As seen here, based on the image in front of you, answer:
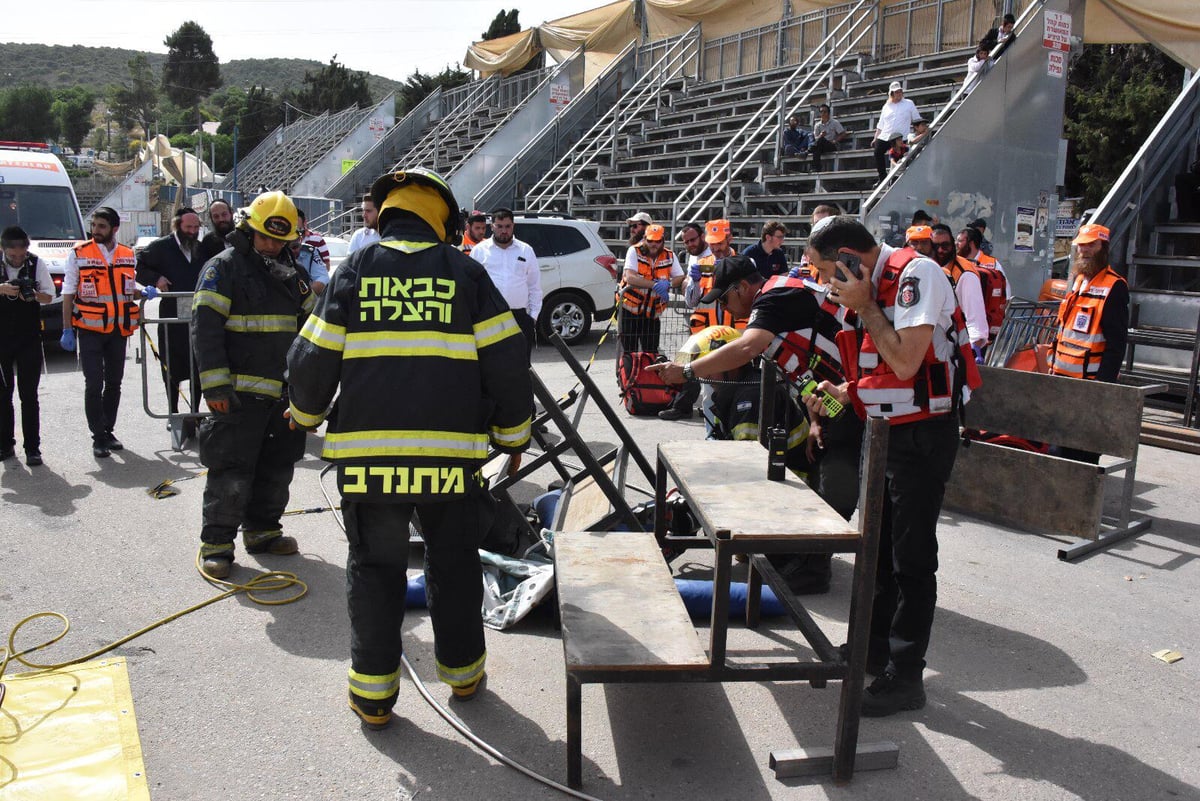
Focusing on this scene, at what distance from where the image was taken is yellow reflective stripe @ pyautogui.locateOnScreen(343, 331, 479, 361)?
3.28 meters

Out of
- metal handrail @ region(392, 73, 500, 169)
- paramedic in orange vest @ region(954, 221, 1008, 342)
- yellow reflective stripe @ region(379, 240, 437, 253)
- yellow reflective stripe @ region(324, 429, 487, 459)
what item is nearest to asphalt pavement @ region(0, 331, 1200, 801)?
yellow reflective stripe @ region(324, 429, 487, 459)

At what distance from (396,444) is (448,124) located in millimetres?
29367

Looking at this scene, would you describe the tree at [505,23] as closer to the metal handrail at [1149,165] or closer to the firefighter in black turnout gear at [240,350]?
the metal handrail at [1149,165]

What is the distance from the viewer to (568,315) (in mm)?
13945

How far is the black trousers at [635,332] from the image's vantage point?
992cm

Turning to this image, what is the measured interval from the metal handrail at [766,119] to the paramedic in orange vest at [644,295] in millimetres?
5487

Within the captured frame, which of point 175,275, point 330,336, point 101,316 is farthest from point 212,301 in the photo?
point 175,275

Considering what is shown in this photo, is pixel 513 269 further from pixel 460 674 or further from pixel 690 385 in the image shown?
pixel 460 674

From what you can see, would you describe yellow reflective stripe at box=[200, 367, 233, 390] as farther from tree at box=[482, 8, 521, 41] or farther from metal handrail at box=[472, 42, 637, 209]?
tree at box=[482, 8, 521, 41]

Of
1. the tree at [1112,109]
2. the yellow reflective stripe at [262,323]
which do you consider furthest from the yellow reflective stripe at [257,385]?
the tree at [1112,109]

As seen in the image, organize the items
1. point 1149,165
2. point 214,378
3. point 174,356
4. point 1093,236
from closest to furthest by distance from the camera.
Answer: point 214,378 → point 1093,236 → point 174,356 → point 1149,165

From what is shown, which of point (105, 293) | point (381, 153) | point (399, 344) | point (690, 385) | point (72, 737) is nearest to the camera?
point (399, 344)

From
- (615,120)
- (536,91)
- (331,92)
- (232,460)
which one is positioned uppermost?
(331,92)

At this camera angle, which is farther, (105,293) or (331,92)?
(331,92)
